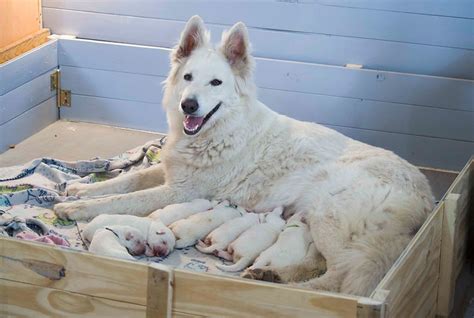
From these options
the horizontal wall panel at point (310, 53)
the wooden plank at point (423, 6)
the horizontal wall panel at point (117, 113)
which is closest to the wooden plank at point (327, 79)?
the horizontal wall panel at point (310, 53)

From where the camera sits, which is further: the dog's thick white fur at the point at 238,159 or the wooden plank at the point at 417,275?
the dog's thick white fur at the point at 238,159

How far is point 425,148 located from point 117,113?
6.54 ft

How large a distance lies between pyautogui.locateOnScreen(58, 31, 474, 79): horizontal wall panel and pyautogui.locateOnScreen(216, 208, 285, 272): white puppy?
6.03 ft

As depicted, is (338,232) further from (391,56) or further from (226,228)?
(391,56)

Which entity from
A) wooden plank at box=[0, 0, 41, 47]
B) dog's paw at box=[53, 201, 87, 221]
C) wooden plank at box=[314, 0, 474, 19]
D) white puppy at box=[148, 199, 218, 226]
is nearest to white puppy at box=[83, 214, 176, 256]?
white puppy at box=[148, 199, 218, 226]

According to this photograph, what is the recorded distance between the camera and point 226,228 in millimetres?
4152

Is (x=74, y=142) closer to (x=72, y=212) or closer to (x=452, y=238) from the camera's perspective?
(x=72, y=212)

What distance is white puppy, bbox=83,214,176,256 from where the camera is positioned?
A: 4.02 meters

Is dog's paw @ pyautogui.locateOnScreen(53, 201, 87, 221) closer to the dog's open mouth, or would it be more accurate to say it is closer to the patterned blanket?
the patterned blanket

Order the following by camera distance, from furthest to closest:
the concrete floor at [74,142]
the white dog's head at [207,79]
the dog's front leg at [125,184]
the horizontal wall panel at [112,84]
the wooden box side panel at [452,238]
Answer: the horizontal wall panel at [112,84]
the concrete floor at [74,142]
the dog's front leg at [125,184]
the white dog's head at [207,79]
the wooden box side panel at [452,238]

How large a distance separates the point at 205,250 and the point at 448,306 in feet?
3.52

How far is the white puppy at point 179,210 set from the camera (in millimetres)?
4242

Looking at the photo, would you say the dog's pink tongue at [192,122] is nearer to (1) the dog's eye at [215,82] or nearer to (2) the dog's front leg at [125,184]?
(1) the dog's eye at [215,82]

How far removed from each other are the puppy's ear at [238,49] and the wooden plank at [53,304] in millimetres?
1803
